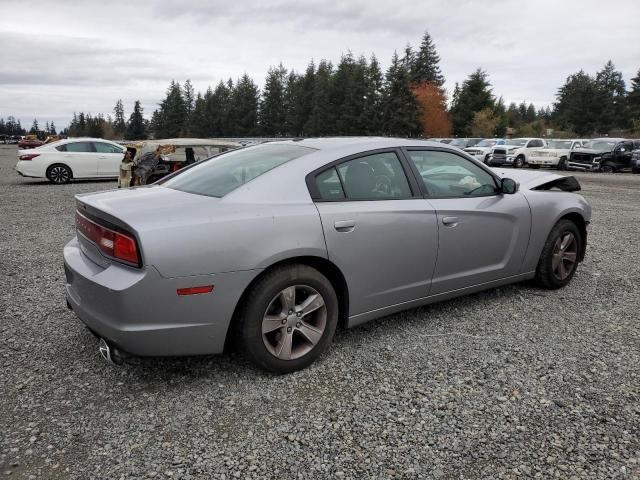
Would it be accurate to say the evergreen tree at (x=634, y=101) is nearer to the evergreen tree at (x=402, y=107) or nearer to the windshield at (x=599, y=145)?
the evergreen tree at (x=402, y=107)

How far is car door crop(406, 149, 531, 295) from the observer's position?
145 inches

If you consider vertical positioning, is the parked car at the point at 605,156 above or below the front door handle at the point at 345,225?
above

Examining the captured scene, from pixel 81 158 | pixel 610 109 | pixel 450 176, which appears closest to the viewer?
pixel 450 176

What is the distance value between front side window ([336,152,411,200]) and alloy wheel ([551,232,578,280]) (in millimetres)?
1984

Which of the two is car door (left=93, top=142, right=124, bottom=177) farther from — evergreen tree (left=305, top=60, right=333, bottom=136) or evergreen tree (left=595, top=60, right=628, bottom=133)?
evergreen tree (left=595, top=60, right=628, bottom=133)

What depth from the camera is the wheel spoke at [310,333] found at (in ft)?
9.92

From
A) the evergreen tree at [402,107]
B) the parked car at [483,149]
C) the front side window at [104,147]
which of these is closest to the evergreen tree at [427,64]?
the evergreen tree at [402,107]

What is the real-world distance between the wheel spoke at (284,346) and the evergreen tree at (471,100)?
6817cm

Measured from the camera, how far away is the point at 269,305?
285 centimetres

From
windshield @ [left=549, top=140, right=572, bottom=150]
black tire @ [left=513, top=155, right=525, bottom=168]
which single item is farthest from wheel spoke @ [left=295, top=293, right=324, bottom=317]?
windshield @ [left=549, top=140, right=572, bottom=150]

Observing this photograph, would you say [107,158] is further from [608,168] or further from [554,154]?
[608,168]

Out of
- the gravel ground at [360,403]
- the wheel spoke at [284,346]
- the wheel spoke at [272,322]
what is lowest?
the gravel ground at [360,403]

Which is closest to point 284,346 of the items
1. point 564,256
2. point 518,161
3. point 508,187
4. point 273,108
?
point 508,187

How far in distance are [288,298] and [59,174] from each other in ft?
49.0
